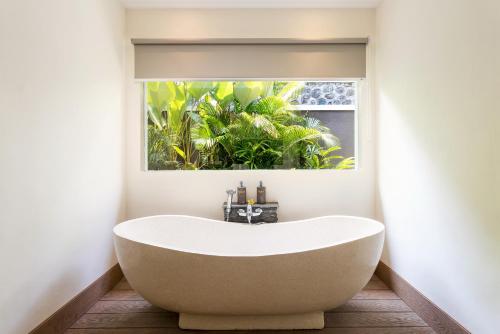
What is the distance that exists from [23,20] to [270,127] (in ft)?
5.92

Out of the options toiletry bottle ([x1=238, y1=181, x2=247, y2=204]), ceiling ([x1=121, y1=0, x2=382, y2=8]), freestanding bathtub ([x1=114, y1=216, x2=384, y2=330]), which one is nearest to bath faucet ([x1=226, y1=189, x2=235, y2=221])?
toiletry bottle ([x1=238, y1=181, x2=247, y2=204])

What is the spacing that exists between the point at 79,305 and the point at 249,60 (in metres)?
2.14

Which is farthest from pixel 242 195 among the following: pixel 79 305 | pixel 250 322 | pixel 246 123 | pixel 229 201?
pixel 79 305

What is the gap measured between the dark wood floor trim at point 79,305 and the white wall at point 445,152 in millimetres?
2103

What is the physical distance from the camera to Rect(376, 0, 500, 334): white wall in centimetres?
155

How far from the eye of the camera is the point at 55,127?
1.87m

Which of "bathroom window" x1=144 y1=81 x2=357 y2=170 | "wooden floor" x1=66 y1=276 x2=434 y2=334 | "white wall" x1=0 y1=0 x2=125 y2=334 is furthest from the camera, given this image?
"bathroom window" x1=144 y1=81 x2=357 y2=170

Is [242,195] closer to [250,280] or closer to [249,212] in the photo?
[249,212]

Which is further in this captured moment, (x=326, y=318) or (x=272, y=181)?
(x=272, y=181)

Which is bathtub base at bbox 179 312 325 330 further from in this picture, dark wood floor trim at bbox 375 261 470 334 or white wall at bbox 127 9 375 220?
white wall at bbox 127 9 375 220

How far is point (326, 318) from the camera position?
207 centimetres

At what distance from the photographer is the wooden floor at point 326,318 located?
194 cm

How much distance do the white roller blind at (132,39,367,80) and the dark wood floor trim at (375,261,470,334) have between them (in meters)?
1.61

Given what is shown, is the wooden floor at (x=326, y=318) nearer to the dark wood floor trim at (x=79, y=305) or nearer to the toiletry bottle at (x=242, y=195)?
the dark wood floor trim at (x=79, y=305)
